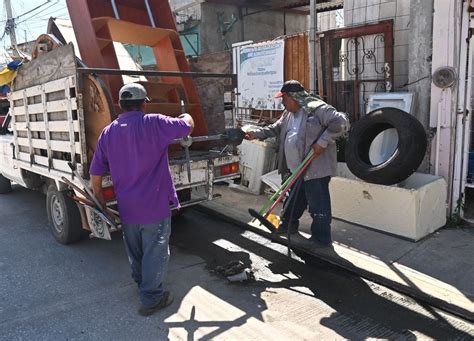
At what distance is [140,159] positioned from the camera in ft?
10.5

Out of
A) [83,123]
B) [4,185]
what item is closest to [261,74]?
[83,123]

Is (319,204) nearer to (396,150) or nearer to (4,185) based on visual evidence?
(396,150)

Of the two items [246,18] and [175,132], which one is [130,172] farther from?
[246,18]

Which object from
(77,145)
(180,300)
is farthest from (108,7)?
(180,300)

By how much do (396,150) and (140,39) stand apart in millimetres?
3319

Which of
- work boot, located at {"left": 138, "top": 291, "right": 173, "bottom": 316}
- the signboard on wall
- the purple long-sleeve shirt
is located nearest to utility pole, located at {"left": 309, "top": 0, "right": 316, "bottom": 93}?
the signboard on wall

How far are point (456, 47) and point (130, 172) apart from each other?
12.6 feet

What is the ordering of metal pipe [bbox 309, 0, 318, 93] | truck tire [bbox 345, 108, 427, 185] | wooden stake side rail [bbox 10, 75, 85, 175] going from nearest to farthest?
wooden stake side rail [bbox 10, 75, 85, 175] → truck tire [bbox 345, 108, 427, 185] → metal pipe [bbox 309, 0, 318, 93]

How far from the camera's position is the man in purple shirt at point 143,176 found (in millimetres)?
3199

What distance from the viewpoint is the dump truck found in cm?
398

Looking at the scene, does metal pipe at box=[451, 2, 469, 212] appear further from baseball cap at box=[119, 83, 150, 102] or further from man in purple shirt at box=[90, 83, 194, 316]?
baseball cap at box=[119, 83, 150, 102]

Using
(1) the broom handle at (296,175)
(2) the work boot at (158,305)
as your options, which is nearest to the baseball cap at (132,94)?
(2) the work boot at (158,305)

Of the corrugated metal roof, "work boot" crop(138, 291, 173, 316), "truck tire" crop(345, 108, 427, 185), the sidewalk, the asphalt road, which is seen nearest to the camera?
the asphalt road

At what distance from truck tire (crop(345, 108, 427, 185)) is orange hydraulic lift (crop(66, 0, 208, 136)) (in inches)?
74.2
